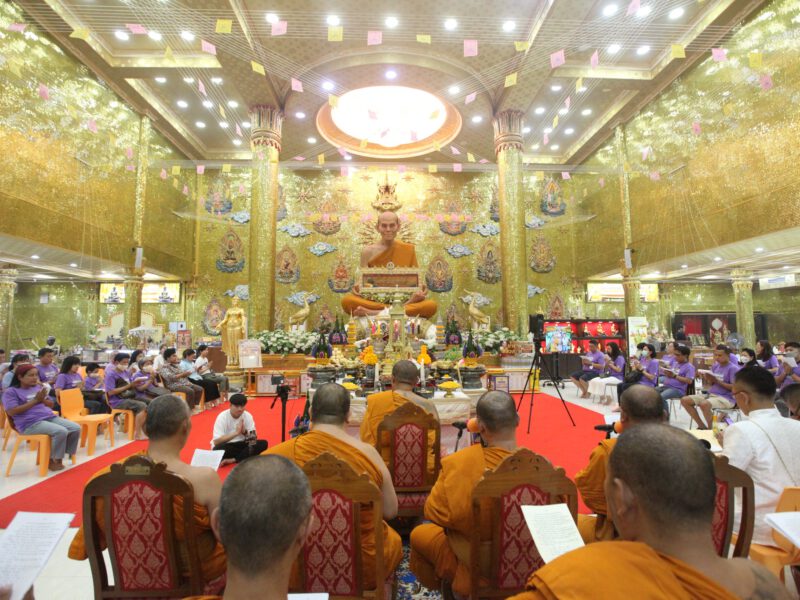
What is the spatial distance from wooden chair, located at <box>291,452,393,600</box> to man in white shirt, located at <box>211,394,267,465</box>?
265 cm

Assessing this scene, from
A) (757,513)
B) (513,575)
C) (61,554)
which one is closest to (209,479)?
(513,575)

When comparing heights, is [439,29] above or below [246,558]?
above

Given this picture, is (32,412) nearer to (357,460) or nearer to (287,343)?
(357,460)

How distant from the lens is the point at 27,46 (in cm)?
819

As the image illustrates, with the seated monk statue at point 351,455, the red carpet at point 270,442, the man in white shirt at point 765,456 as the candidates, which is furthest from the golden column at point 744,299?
the seated monk statue at point 351,455

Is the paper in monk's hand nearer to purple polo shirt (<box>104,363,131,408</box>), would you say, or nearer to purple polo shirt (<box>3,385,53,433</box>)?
purple polo shirt (<box>3,385,53,433</box>)

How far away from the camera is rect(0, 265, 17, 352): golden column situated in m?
11.3

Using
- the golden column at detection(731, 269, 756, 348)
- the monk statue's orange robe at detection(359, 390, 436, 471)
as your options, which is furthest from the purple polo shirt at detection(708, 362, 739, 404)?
the golden column at detection(731, 269, 756, 348)

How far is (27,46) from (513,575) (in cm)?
1159

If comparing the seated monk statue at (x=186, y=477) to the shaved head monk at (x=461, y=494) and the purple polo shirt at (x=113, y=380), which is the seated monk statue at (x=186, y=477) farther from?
the purple polo shirt at (x=113, y=380)

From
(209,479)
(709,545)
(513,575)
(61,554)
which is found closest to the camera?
(709,545)

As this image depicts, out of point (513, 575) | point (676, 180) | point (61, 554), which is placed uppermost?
point (676, 180)

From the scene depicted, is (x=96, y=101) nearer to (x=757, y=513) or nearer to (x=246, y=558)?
(x=246, y=558)

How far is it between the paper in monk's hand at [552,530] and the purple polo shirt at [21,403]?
497cm
